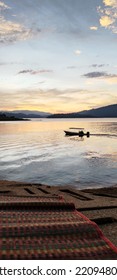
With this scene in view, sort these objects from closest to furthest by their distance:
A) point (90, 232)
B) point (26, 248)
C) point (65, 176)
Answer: point (26, 248) → point (90, 232) → point (65, 176)

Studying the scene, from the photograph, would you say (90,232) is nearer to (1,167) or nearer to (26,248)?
(26,248)

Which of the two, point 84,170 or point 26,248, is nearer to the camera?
point 26,248

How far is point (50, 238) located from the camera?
14.1 feet

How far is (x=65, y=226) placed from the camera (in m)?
4.73

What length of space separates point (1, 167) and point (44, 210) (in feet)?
87.6

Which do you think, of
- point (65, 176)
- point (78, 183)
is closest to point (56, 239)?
point (78, 183)

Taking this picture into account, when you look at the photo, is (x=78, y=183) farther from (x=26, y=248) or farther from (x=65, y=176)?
(x=26, y=248)

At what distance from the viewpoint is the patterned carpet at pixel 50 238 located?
3832mm

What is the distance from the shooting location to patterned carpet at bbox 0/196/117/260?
3832 millimetres

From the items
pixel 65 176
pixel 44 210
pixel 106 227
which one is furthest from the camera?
pixel 65 176

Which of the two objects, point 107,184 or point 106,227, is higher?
point 106,227

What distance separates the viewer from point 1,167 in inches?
1257
